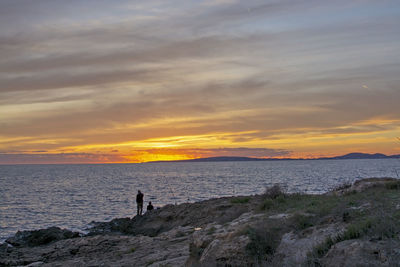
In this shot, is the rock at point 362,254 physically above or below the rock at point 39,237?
above

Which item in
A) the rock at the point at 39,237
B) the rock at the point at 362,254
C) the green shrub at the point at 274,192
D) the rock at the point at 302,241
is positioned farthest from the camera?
the rock at the point at 39,237

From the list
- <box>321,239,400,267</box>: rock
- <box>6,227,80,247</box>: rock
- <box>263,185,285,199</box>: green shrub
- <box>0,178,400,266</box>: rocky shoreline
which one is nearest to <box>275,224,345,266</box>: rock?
<box>0,178,400,266</box>: rocky shoreline

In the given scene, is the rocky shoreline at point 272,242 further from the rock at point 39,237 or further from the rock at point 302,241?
the rock at point 39,237

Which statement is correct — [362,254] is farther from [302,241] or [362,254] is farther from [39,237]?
[39,237]

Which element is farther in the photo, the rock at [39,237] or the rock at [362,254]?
the rock at [39,237]

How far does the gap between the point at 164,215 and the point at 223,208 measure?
5.35 meters

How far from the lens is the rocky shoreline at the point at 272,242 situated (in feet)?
26.5

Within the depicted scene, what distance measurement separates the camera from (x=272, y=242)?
1018cm

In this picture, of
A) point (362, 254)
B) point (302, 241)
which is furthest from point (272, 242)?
point (362, 254)

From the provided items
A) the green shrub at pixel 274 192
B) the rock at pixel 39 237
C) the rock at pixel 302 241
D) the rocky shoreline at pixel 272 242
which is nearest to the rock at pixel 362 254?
the rocky shoreline at pixel 272 242

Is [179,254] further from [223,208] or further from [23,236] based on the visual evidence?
[23,236]

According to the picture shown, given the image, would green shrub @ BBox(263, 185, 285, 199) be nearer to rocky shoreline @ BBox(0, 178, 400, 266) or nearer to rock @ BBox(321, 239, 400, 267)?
rocky shoreline @ BBox(0, 178, 400, 266)

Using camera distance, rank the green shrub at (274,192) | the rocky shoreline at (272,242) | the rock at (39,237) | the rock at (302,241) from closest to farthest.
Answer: the rocky shoreline at (272,242)
the rock at (302,241)
the green shrub at (274,192)
the rock at (39,237)

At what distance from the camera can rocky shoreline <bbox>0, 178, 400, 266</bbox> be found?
8.06 metres
